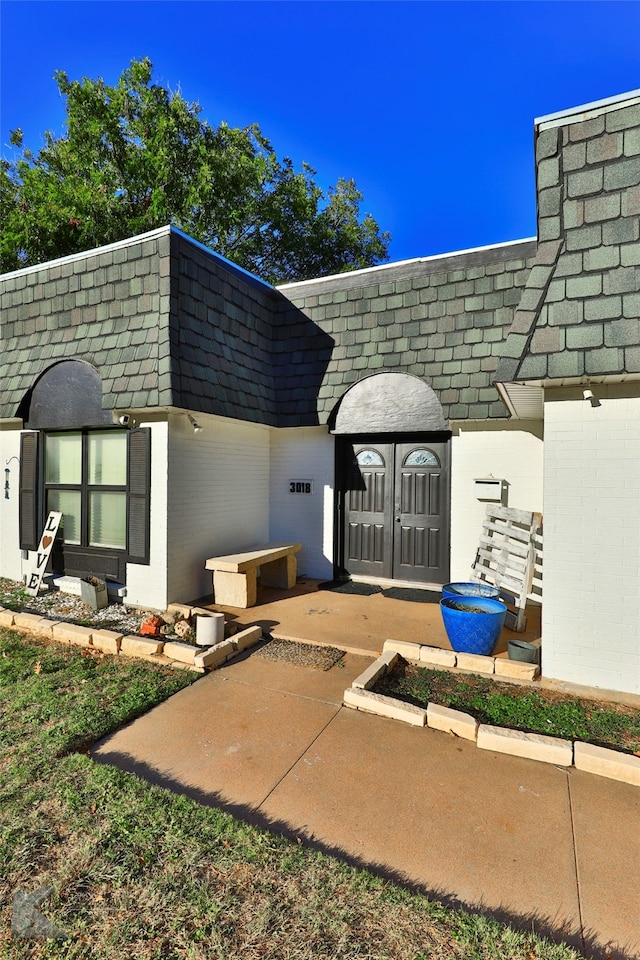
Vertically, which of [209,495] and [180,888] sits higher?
[209,495]

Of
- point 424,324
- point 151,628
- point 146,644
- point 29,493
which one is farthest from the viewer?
point 29,493

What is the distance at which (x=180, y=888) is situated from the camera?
1.92 meters

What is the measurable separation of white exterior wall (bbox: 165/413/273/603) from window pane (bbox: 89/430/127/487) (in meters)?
0.85

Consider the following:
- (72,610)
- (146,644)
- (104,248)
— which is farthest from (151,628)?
(104,248)

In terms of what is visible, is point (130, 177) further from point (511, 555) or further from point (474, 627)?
point (474, 627)

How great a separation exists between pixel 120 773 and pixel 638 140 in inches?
224

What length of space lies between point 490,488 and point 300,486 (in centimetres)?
304

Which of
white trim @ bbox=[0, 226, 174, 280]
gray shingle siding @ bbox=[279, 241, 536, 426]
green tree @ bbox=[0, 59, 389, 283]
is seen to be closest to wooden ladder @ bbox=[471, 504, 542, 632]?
gray shingle siding @ bbox=[279, 241, 536, 426]

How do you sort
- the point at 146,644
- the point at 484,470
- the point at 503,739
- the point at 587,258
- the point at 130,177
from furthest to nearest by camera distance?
the point at 130,177 < the point at 484,470 < the point at 146,644 < the point at 587,258 < the point at 503,739

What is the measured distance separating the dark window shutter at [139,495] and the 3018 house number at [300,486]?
2.64m

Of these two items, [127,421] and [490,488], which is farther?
[490,488]

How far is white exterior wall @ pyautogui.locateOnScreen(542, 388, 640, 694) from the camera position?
351 centimetres

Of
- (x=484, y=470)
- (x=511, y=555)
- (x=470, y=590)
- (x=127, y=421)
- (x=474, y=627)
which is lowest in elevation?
(x=474, y=627)

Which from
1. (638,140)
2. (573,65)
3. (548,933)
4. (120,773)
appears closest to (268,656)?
(120,773)
